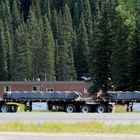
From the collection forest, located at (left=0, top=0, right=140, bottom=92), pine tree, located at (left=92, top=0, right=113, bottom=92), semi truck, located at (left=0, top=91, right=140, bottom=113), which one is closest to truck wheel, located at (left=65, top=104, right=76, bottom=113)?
semi truck, located at (left=0, top=91, right=140, bottom=113)

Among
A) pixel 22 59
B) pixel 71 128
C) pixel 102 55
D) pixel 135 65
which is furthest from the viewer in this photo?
pixel 22 59

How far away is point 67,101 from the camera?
5062cm

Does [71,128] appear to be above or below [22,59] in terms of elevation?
below

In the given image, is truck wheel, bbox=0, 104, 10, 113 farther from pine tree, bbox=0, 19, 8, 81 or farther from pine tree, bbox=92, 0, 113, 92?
pine tree, bbox=0, 19, 8, 81

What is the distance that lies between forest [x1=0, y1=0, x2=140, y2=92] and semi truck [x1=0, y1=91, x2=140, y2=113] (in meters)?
15.0

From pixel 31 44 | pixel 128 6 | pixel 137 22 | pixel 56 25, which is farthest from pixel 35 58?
pixel 137 22

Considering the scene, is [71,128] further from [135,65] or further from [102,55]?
[102,55]

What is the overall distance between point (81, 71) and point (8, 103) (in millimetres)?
89448

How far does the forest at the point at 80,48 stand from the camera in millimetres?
71250

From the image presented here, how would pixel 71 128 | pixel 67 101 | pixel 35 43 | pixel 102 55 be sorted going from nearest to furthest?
pixel 71 128 → pixel 67 101 → pixel 102 55 → pixel 35 43

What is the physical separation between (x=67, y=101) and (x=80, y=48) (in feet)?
308

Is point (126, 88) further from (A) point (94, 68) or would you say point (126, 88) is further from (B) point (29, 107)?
(B) point (29, 107)

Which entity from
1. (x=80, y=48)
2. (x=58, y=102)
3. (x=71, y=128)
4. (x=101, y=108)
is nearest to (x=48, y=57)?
(x=80, y=48)

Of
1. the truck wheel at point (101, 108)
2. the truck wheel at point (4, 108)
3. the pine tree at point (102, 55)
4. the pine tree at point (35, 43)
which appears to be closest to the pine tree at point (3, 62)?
the pine tree at point (35, 43)
